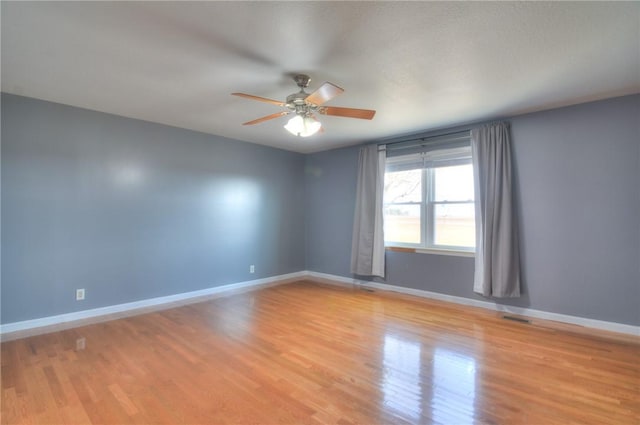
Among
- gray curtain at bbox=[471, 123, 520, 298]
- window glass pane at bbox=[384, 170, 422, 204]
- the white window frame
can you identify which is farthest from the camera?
window glass pane at bbox=[384, 170, 422, 204]

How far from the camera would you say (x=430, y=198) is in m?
4.45

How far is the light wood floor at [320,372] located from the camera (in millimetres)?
1846

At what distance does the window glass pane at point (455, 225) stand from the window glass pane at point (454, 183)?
12cm

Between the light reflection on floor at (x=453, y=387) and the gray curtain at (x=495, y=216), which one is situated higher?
the gray curtain at (x=495, y=216)

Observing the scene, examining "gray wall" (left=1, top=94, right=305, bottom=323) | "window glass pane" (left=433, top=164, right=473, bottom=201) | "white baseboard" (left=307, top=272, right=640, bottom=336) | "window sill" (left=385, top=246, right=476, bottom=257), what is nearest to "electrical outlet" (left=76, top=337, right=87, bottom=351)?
"gray wall" (left=1, top=94, right=305, bottom=323)

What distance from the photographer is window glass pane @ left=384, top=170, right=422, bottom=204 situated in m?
4.61

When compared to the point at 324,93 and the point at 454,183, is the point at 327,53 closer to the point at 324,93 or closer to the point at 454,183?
the point at 324,93

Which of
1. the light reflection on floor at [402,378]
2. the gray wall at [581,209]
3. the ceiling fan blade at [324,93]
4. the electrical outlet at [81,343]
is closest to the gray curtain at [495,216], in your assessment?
the gray wall at [581,209]

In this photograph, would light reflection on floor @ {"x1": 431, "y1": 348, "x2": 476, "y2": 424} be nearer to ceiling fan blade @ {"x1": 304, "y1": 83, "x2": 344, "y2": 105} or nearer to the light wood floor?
the light wood floor

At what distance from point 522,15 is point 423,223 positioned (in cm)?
304

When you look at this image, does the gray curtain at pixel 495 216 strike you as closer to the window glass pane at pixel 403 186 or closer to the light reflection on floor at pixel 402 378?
the window glass pane at pixel 403 186

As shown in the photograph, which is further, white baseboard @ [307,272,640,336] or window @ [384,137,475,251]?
window @ [384,137,475,251]

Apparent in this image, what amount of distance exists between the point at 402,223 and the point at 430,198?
24.3 inches

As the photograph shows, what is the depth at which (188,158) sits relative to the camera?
4.40m
